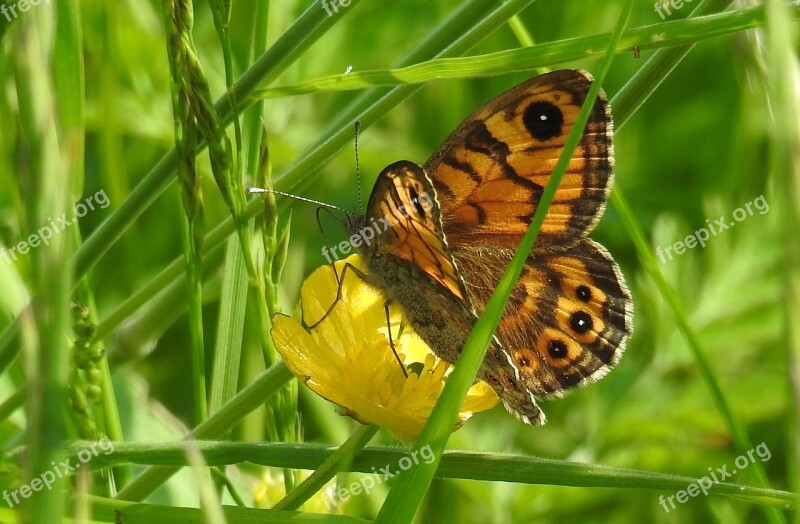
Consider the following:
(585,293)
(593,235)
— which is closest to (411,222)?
(585,293)

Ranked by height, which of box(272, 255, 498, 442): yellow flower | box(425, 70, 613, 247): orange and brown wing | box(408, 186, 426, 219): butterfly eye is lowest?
box(272, 255, 498, 442): yellow flower

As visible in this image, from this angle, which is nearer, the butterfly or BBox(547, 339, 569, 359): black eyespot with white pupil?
the butterfly

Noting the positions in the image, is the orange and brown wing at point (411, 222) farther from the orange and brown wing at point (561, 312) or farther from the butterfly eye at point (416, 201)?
the orange and brown wing at point (561, 312)

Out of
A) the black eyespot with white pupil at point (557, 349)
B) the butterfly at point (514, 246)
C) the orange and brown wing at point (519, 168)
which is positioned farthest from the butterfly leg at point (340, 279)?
the black eyespot with white pupil at point (557, 349)

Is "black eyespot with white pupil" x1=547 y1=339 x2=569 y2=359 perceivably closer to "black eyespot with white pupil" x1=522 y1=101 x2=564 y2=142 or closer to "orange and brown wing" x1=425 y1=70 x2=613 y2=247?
"orange and brown wing" x1=425 y1=70 x2=613 y2=247

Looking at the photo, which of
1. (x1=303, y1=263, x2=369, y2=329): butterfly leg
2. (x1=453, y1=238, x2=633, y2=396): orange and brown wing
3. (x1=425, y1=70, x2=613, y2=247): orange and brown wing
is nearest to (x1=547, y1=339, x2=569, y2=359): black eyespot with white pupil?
(x1=453, y1=238, x2=633, y2=396): orange and brown wing

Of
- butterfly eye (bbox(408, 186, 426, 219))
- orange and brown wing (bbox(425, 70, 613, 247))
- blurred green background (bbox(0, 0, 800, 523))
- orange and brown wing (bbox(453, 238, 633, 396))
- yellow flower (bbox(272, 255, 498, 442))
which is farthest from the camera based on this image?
blurred green background (bbox(0, 0, 800, 523))

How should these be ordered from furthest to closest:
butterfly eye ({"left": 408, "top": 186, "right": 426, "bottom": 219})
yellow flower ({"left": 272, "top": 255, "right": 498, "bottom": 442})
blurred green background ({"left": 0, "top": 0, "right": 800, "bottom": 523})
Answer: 1. blurred green background ({"left": 0, "top": 0, "right": 800, "bottom": 523})
2. butterfly eye ({"left": 408, "top": 186, "right": 426, "bottom": 219})
3. yellow flower ({"left": 272, "top": 255, "right": 498, "bottom": 442})
